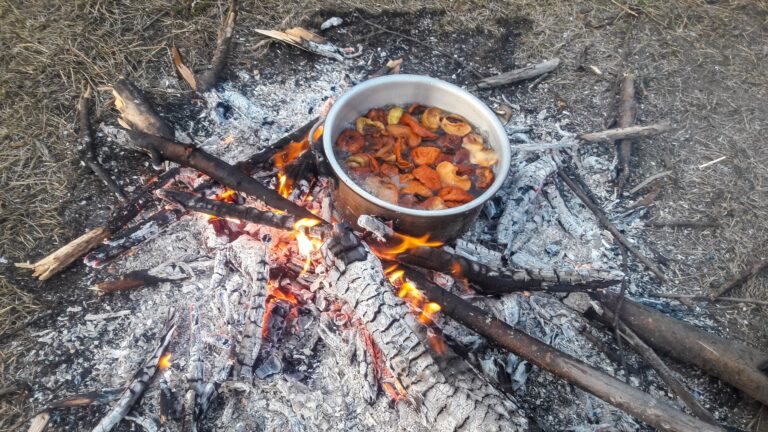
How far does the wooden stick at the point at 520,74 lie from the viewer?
4402mm

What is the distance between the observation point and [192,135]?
3.69m

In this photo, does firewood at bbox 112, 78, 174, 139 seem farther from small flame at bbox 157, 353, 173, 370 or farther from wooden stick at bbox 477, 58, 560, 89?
wooden stick at bbox 477, 58, 560, 89

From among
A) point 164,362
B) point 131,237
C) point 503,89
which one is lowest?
point 164,362

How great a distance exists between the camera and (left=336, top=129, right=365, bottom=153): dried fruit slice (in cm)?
309

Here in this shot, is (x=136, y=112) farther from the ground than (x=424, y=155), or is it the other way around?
(x=424, y=155)

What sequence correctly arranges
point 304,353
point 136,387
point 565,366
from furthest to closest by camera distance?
Result: 1. point 304,353
2. point 136,387
3. point 565,366

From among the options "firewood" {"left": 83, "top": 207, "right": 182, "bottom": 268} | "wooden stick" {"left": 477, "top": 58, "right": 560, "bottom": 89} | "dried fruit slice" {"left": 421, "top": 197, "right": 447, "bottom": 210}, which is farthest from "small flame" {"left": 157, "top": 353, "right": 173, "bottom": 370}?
"wooden stick" {"left": 477, "top": 58, "right": 560, "bottom": 89}

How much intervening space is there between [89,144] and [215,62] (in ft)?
3.84

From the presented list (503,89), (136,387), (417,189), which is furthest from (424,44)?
(136,387)

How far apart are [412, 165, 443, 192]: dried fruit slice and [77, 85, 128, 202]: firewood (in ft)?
6.24

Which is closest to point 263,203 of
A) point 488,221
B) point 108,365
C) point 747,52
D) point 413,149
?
point 413,149

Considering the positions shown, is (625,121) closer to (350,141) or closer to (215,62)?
(350,141)

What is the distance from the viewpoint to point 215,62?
4.11 m

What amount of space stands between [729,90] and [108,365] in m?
5.35
